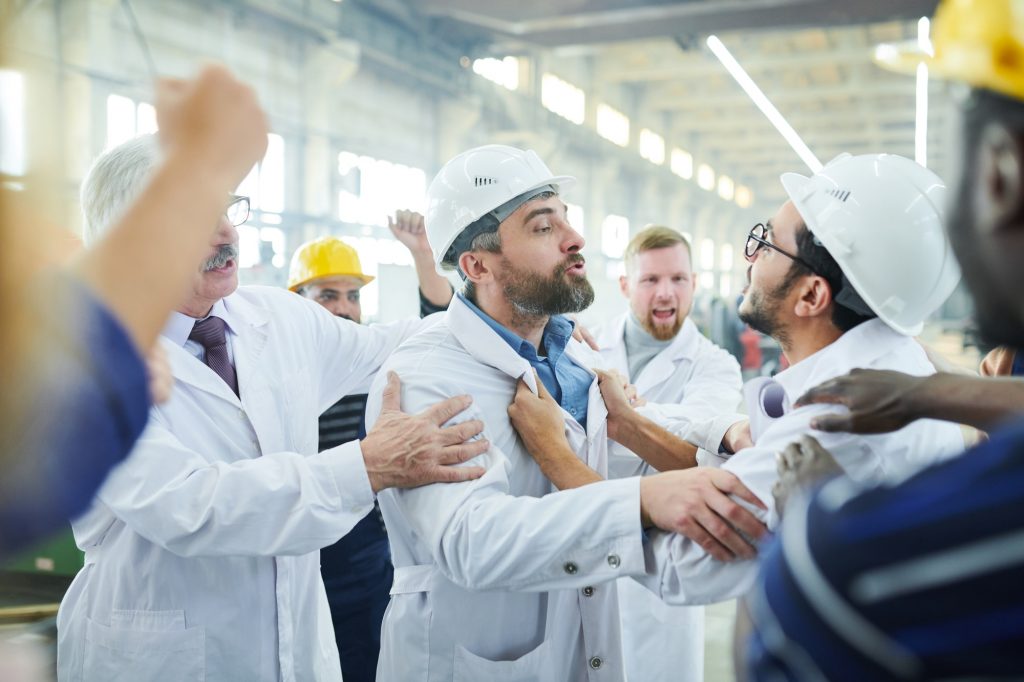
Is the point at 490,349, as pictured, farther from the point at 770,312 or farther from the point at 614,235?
the point at 614,235

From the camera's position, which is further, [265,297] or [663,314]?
[663,314]

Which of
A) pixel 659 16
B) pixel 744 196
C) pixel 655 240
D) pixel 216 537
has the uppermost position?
pixel 744 196

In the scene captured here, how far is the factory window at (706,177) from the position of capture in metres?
28.2

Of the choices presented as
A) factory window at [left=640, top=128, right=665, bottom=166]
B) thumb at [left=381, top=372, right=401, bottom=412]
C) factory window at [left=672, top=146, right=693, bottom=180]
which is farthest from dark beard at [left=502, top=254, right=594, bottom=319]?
factory window at [left=672, top=146, right=693, bottom=180]

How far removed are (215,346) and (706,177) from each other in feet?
94.0

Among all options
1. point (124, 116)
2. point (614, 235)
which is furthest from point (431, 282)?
point (614, 235)

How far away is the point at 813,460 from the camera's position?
4.73 ft

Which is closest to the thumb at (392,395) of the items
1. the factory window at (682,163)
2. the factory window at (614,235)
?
the factory window at (614,235)

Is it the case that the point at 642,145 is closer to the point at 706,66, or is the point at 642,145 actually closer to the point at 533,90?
the point at 706,66

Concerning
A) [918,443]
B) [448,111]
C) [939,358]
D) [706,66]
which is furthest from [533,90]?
[918,443]

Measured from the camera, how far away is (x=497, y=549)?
6.09 ft

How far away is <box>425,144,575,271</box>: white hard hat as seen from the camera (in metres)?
2.53

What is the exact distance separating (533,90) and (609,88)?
18.3 ft

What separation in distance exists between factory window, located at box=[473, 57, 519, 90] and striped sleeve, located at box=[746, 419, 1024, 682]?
1459 cm
